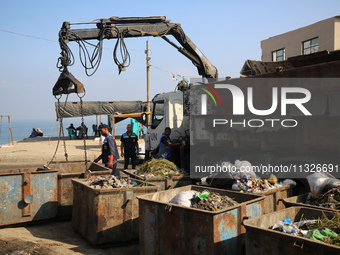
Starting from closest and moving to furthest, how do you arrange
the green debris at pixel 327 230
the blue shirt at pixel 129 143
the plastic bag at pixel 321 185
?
the green debris at pixel 327 230 → the plastic bag at pixel 321 185 → the blue shirt at pixel 129 143

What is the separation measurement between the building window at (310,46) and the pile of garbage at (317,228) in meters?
21.9

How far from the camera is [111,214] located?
5293 millimetres

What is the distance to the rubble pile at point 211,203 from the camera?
4.34m

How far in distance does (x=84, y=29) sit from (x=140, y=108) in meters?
20.0

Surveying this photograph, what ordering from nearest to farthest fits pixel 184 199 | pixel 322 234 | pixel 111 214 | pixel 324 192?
pixel 322 234
pixel 184 199
pixel 324 192
pixel 111 214

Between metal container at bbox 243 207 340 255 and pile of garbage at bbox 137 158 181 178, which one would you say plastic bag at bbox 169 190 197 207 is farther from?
pile of garbage at bbox 137 158 181 178

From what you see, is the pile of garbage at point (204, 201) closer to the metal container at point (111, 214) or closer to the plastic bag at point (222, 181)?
the metal container at point (111, 214)

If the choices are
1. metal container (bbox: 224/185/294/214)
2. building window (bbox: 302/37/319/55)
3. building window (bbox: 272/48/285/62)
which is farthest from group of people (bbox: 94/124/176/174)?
building window (bbox: 272/48/285/62)

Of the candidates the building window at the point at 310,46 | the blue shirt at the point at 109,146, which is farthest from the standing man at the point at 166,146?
the building window at the point at 310,46

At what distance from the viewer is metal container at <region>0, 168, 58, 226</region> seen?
6.08 meters

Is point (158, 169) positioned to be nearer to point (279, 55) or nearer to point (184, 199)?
point (184, 199)

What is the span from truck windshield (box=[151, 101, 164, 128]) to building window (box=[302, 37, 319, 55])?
1600cm

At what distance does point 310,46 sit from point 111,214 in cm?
2272

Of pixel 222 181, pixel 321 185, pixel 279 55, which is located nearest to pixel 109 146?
pixel 222 181
